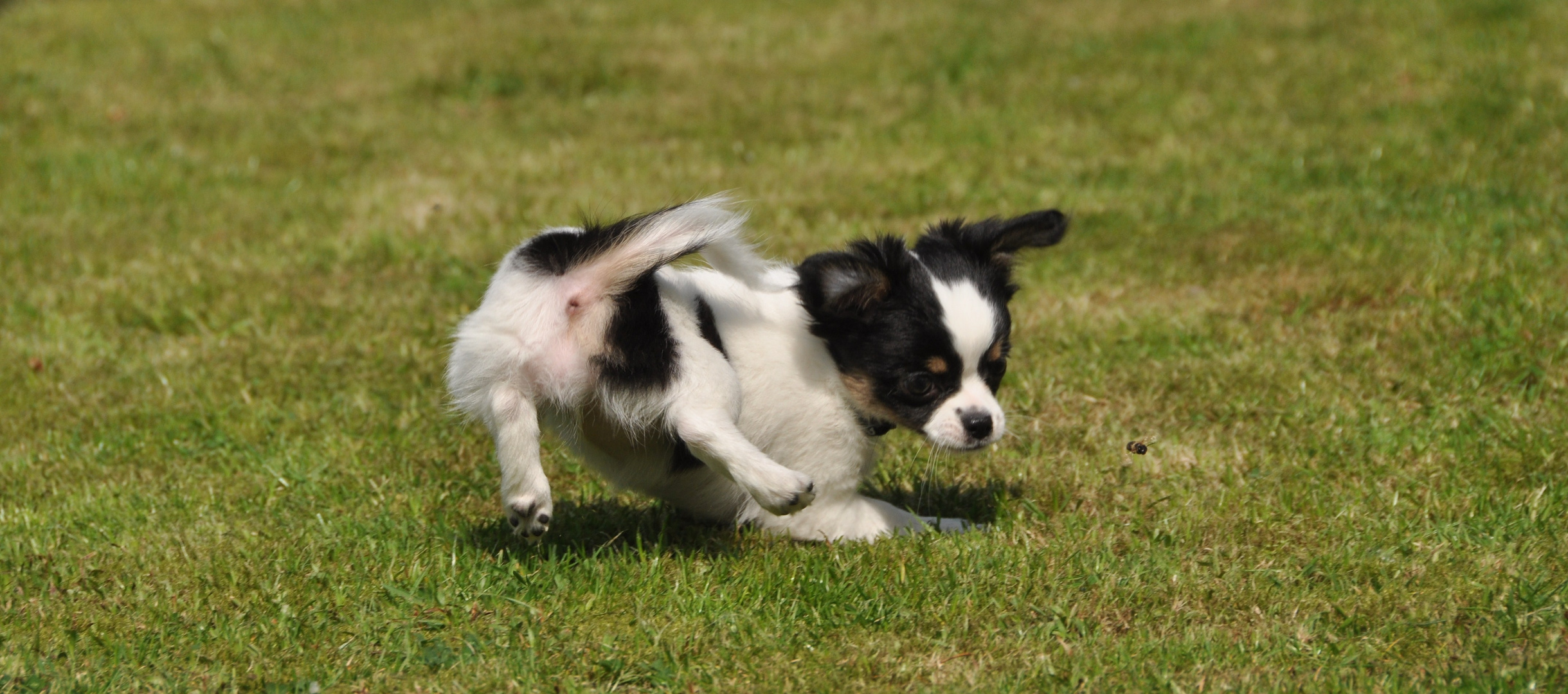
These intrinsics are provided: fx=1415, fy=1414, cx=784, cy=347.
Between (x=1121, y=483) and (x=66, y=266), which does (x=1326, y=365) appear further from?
(x=66, y=266)

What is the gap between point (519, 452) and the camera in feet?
13.3

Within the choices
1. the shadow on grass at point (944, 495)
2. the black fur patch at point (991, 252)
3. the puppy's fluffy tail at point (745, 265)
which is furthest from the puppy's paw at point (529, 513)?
the shadow on grass at point (944, 495)

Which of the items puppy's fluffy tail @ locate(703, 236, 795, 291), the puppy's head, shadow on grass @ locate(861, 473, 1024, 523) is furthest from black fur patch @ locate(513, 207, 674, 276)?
shadow on grass @ locate(861, 473, 1024, 523)

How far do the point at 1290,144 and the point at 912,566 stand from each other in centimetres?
590

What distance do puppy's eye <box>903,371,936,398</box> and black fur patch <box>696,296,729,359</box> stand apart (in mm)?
573

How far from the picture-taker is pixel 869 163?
9.47 m

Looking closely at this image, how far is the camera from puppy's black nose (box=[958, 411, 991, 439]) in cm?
434

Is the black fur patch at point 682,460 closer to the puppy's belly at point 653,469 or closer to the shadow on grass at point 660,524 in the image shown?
the puppy's belly at point 653,469

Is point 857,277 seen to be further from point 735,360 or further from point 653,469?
point 653,469

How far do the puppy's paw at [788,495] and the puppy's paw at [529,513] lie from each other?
0.62 metres

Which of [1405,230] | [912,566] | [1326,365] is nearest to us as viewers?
[912,566]

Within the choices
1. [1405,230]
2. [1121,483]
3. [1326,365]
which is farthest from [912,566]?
[1405,230]

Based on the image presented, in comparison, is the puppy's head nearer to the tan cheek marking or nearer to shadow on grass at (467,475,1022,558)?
the tan cheek marking

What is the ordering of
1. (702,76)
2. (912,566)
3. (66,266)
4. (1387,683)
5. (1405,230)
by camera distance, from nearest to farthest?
(1387,683), (912,566), (1405,230), (66,266), (702,76)
